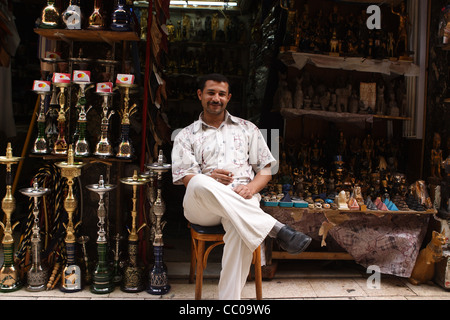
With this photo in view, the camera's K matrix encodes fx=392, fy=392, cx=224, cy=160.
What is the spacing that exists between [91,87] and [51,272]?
1.40 m

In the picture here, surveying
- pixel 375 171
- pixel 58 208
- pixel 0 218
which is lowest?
pixel 0 218

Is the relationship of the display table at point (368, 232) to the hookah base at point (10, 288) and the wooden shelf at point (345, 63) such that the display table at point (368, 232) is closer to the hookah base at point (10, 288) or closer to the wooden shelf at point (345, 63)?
the wooden shelf at point (345, 63)

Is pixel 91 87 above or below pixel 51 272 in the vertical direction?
above

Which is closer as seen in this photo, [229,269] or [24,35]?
[229,269]

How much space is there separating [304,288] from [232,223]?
1001 millimetres

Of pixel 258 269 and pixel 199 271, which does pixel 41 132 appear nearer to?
pixel 199 271

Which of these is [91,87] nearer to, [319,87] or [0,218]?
[0,218]

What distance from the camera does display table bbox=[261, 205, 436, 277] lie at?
3.08 m

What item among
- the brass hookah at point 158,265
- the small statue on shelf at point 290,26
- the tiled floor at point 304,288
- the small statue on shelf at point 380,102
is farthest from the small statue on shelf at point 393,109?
the brass hookah at point 158,265

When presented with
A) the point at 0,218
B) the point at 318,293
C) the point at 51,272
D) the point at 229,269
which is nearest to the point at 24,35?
the point at 0,218

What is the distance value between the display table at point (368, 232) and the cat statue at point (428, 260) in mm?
58
